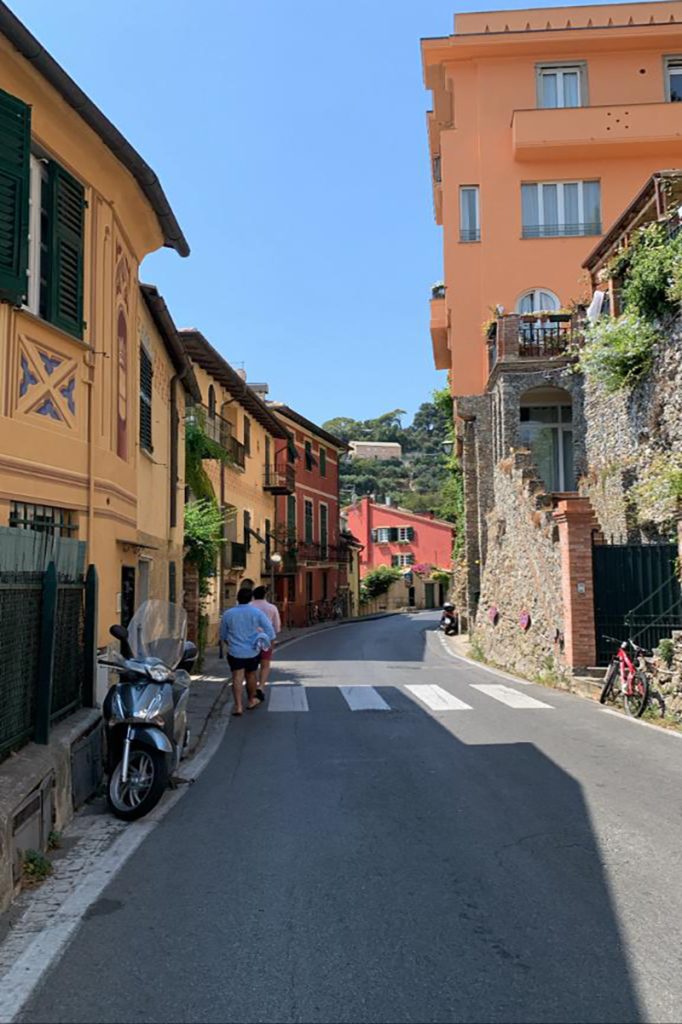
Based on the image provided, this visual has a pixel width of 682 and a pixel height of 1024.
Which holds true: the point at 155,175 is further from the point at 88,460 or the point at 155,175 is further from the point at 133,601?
the point at 133,601

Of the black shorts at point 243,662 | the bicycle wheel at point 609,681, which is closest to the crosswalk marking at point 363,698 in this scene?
the black shorts at point 243,662

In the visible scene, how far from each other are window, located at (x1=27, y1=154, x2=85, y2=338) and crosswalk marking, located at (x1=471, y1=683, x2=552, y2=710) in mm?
7704

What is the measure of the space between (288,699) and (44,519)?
6.10 metres

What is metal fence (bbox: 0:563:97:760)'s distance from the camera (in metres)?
5.58

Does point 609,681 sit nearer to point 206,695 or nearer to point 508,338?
point 206,695

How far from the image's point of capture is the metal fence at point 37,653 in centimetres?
558

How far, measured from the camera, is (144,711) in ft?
21.7

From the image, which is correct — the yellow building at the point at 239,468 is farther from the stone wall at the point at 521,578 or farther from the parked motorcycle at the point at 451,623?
the parked motorcycle at the point at 451,623

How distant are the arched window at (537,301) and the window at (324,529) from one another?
2157 cm

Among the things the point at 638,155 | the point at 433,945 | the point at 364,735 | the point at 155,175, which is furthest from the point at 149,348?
the point at 638,155

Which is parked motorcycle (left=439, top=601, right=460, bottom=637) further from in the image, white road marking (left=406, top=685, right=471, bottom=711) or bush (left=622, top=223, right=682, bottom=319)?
bush (left=622, top=223, right=682, bottom=319)

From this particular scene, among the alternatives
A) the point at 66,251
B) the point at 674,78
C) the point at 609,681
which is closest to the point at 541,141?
the point at 674,78

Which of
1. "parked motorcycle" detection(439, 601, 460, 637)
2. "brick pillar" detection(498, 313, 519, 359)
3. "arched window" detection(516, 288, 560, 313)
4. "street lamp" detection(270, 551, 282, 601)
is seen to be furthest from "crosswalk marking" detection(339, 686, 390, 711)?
"street lamp" detection(270, 551, 282, 601)

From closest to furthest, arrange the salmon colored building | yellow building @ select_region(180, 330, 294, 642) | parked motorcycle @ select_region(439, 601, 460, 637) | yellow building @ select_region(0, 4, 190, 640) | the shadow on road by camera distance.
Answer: the shadow on road
yellow building @ select_region(0, 4, 190, 640)
yellow building @ select_region(180, 330, 294, 642)
parked motorcycle @ select_region(439, 601, 460, 637)
the salmon colored building
